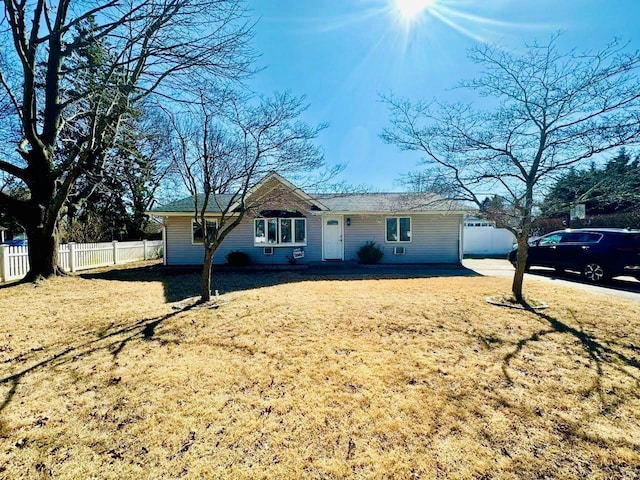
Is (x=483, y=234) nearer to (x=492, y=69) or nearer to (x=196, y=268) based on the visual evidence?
(x=492, y=69)

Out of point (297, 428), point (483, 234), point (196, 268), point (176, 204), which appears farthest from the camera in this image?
point (483, 234)

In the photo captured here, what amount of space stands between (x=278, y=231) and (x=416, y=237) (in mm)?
6671

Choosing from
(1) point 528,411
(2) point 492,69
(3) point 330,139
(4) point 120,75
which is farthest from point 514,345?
(4) point 120,75

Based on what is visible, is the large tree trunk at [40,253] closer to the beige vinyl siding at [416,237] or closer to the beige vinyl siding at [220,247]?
the beige vinyl siding at [220,247]

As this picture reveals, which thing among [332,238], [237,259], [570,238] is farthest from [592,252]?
[237,259]

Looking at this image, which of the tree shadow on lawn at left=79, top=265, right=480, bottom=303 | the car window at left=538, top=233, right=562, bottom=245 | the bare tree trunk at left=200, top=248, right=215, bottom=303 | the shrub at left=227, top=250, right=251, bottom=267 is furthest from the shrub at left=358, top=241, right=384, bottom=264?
the bare tree trunk at left=200, top=248, right=215, bottom=303

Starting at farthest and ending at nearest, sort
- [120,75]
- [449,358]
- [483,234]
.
Answer: [483,234] < [120,75] < [449,358]

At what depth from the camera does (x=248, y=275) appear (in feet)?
36.1

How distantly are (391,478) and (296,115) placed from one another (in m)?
6.56

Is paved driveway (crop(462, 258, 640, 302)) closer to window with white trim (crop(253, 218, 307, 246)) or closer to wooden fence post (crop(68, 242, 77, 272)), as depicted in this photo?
window with white trim (crop(253, 218, 307, 246))

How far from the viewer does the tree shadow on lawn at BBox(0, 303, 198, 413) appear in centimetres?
332

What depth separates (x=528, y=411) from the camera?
2.78 m

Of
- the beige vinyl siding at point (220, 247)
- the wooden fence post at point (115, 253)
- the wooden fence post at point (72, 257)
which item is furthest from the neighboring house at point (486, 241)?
the wooden fence post at point (72, 257)

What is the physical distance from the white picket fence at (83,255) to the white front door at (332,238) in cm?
1030
